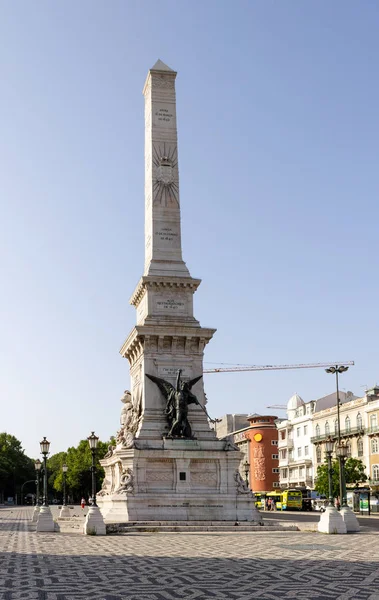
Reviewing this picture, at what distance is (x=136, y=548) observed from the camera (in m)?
22.8

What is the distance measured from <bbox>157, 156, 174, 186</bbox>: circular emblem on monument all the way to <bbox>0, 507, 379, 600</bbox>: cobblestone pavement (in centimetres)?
2093

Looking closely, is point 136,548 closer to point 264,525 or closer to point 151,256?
point 264,525

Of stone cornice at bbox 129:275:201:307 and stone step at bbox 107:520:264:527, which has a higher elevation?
stone cornice at bbox 129:275:201:307

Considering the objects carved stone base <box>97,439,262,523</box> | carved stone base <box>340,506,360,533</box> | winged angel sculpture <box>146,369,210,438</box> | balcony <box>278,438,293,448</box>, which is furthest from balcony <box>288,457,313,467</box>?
carved stone base <box>340,506,360,533</box>

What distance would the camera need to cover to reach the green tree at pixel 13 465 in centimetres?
13662

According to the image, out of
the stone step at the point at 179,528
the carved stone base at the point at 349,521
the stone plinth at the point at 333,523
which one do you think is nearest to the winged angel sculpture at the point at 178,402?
the stone step at the point at 179,528

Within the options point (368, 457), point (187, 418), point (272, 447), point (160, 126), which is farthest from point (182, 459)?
point (272, 447)

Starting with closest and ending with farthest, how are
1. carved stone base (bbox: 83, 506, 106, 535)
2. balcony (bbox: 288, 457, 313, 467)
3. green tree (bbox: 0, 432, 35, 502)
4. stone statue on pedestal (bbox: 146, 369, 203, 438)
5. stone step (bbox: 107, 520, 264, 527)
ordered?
carved stone base (bbox: 83, 506, 106, 535) < stone step (bbox: 107, 520, 264, 527) < stone statue on pedestal (bbox: 146, 369, 203, 438) < balcony (bbox: 288, 457, 313, 467) < green tree (bbox: 0, 432, 35, 502)

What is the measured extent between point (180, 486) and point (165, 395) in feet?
15.1

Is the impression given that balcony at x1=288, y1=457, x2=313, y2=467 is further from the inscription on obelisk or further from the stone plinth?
the stone plinth

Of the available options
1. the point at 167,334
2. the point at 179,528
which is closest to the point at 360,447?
the point at 167,334

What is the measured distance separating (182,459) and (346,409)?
2082 inches

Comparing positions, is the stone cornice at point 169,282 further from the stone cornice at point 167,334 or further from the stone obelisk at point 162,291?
the stone cornice at point 167,334

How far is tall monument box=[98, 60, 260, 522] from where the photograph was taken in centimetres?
3472
